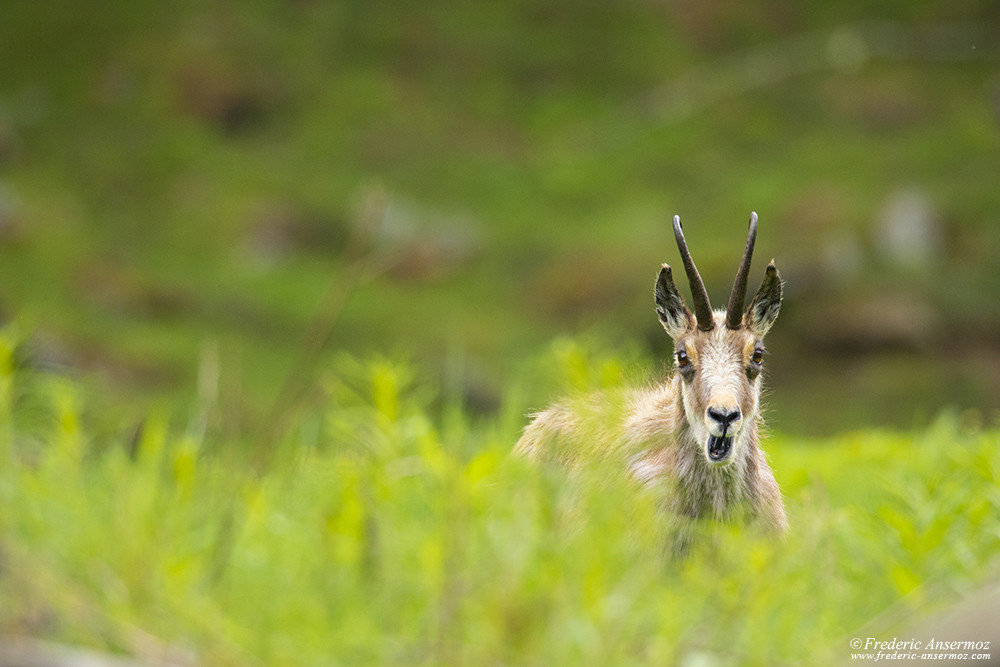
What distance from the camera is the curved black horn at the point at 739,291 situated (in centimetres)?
251

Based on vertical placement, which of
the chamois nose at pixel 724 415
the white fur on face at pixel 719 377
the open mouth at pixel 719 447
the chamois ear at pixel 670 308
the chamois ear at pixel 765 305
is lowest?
the open mouth at pixel 719 447

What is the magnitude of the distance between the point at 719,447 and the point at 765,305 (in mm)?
476

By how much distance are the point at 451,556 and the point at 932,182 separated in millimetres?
32157

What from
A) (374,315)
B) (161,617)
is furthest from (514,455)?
(374,315)

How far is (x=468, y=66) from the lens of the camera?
129 ft

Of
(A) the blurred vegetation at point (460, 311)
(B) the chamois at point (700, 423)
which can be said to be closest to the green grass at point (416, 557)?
(A) the blurred vegetation at point (460, 311)

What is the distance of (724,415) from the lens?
9.29 ft

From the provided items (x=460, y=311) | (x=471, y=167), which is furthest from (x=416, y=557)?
(x=471, y=167)

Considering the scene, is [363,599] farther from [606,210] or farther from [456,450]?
[606,210]

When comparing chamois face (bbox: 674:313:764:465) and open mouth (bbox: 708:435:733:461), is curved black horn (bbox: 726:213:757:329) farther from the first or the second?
open mouth (bbox: 708:435:733:461)

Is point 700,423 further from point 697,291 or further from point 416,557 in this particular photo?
point 416,557

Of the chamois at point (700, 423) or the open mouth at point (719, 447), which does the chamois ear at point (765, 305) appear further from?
the open mouth at point (719, 447)

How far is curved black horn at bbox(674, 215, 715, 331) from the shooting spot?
2515 millimetres

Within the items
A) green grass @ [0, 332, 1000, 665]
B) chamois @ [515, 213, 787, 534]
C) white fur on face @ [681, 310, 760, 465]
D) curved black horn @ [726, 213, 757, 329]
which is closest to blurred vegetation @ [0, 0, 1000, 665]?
green grass @ [0, 332, 1000, 665]
